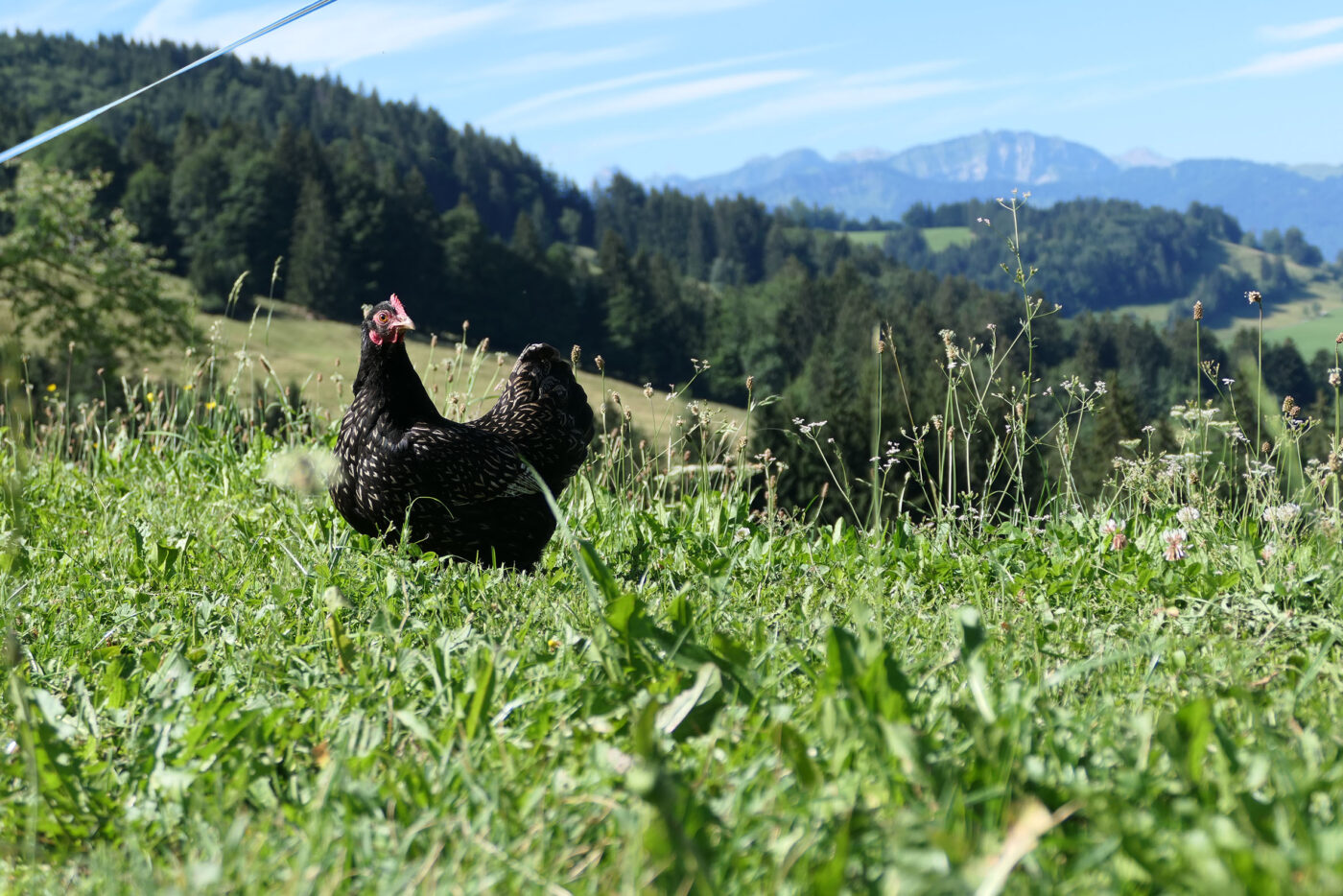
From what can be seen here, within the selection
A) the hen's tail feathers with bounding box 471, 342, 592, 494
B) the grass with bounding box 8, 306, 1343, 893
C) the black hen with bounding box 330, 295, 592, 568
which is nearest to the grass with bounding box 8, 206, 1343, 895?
the grass with bounding box 8, 306, 1343, 893

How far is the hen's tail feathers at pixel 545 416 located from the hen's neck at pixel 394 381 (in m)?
0.43

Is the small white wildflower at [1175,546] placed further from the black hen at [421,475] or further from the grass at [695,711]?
the black hen at [421,475]

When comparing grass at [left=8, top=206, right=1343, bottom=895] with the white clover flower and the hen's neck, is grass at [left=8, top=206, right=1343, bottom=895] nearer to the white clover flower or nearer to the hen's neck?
the white clover flower

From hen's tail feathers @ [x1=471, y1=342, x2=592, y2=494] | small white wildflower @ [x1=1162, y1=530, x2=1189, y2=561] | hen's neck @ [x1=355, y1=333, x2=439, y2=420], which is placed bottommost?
small white wildflower @ [x1=1162, y1=530, x2=1189, y2=561]

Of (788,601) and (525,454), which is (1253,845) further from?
(525,454)

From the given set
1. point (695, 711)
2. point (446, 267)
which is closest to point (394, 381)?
point (695, 711)

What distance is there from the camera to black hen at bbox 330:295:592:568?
4.06 meters

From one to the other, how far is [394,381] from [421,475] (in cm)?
46

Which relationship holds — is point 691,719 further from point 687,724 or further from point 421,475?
point 421,475

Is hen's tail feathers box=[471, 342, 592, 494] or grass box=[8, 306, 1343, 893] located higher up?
hen's tail feathers box=[471, 342, 592, 494]

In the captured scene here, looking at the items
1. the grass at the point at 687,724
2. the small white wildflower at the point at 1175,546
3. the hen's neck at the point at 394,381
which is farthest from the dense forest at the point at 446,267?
the grass at the point at 687,724

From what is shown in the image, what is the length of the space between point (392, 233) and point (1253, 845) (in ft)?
308

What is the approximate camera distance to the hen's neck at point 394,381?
168 inches

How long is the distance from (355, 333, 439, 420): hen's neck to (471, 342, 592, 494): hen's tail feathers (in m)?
0.43
